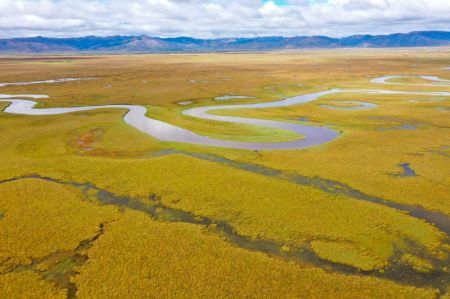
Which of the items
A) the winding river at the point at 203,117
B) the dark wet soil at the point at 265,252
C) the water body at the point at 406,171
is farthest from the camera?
the winding river at the point at 203,117

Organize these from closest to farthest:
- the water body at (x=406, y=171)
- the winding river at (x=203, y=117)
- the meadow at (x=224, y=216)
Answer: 1. the meadow at (x=224, y=216)
2. the water body at (x=406, y=171)
3. the winding river at (x=203, y=117)

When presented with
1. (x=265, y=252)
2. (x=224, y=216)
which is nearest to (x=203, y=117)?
(x=224, y=216)

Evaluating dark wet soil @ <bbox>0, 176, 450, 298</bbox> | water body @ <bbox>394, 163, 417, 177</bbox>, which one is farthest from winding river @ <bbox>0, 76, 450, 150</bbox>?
dark wet soil @ <bbox>0, 176, 450, 298</bbox>

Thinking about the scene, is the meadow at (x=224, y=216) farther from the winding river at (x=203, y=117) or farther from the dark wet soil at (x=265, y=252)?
the winding river at (x=203, y=117)

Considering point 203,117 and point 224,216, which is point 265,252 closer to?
point 224,216

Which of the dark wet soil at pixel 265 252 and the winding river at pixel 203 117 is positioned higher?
the dark wet soil at pixel 265 252

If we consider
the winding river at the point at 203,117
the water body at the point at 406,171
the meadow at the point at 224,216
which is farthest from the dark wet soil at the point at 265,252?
the winding river at the point at 203,117

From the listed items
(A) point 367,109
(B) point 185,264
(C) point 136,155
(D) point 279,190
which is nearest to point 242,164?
(D) point 279,190

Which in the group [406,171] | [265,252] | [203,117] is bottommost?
[203,117]
